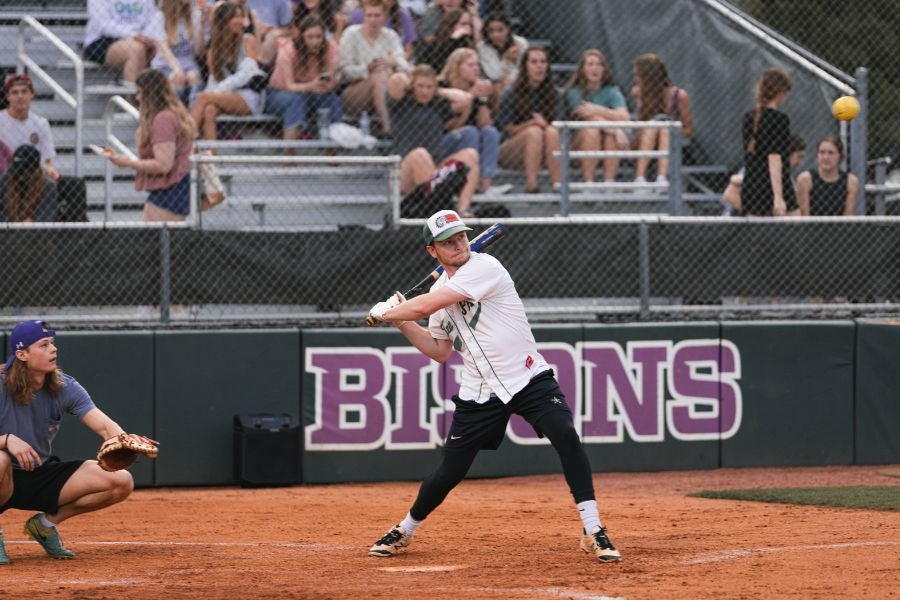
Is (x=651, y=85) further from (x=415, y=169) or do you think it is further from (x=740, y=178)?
(x=415, y=169)

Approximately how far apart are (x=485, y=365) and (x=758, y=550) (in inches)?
70.5

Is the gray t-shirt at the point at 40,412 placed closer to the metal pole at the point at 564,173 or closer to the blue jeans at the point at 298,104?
the metal pole at the point at 564,173

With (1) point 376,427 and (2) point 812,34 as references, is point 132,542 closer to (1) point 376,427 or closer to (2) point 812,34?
(1) point 376,427

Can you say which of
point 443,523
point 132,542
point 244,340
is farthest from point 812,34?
point 132,542

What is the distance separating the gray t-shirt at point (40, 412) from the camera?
26.1ft

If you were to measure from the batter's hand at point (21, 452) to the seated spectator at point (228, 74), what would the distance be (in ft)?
18.7

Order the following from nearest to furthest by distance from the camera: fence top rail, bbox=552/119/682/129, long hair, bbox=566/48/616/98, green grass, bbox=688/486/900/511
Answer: green grass, bbox=688/486/900/511 → fence top rail, bbox=552/119/682/129 → long hair, bbox=566/48/616/98

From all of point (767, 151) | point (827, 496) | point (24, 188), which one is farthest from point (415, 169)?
point (827, 496)

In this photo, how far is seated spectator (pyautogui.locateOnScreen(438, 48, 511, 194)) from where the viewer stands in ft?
42.3

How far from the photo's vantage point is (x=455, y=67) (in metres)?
13.3

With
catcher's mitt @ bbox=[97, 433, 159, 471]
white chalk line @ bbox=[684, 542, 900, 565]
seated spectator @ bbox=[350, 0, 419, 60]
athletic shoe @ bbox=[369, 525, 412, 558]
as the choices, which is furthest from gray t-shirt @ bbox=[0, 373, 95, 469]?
seated spectator @ bbox=[350, 0, 419, 60]

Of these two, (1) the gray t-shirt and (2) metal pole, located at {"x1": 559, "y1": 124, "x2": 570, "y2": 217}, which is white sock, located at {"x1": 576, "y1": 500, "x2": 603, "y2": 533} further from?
(2) metal pole, located at {"x1": 559, "y1": 124, "x2": 570, "y2": 217}

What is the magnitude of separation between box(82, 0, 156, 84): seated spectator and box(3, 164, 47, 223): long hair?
2.78 meters

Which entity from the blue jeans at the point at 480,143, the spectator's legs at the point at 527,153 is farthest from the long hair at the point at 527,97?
the blue jeans at the point at 480,143
